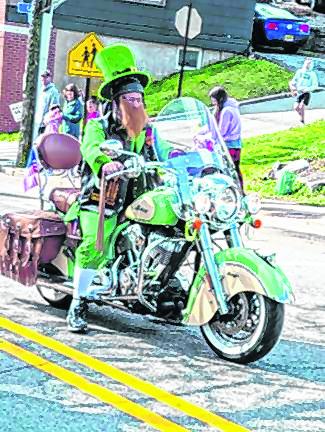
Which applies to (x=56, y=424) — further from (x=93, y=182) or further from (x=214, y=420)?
(x=93, y=182)

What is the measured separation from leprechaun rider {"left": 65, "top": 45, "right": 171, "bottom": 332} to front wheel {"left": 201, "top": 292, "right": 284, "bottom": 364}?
33.9 inches

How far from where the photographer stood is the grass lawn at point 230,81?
81.9 feet

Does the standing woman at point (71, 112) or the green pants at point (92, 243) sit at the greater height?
the standing woman at point (71, 112)

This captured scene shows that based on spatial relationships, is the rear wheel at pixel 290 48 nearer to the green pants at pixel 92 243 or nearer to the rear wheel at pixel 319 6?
the rear wheel at pixel 319 6

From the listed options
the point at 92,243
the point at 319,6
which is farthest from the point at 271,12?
the point at 92,243

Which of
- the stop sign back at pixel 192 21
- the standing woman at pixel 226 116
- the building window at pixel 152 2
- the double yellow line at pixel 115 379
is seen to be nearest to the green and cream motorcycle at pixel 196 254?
the double yellow line at pixel 115 379

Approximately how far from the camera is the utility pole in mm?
18234

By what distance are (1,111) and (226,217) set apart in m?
20.7

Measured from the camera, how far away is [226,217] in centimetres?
595

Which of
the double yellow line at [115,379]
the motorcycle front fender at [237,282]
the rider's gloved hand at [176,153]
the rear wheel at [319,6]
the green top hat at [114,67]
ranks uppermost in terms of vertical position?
the rear wheel at [319,6]

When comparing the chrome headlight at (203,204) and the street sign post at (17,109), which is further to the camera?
the street sign post at (17,109)

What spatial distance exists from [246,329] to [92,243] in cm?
115

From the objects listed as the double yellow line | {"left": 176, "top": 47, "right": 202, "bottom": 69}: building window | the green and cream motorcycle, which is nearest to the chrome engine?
the green and cream motorcycle

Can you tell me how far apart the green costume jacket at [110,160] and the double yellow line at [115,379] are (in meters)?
0.91
